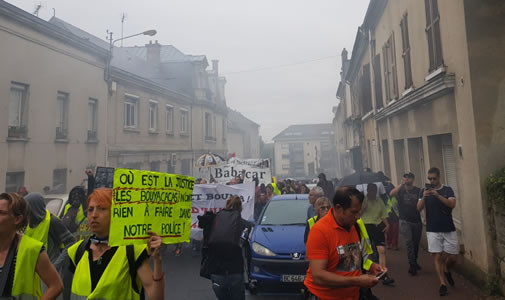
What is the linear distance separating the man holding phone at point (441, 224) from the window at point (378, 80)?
840 centimetres

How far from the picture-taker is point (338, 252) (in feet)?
9.75

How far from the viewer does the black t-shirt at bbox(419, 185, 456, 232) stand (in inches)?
231

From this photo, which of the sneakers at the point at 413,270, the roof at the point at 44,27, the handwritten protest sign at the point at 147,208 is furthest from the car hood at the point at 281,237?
the roof at the point at 44,27

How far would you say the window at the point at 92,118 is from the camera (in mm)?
16969

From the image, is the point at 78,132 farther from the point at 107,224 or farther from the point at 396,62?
the point at 107,224

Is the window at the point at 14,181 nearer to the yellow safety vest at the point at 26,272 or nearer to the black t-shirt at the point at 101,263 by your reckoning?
the yellow safety vest at the point at 26,272

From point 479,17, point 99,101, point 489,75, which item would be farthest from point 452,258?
point 99,101

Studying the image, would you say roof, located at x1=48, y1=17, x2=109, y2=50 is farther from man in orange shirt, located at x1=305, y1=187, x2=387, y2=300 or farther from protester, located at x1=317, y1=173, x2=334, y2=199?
man in orange shirt, located at x1=305, y1=187, x2=387, y2=300

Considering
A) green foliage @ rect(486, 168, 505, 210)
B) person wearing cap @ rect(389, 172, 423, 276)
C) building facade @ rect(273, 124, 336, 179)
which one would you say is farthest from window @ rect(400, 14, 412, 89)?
building facade @ rect(273, 124, 336, 179)

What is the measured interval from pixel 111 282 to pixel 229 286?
89.8 inches

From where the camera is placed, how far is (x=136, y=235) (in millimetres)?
2566

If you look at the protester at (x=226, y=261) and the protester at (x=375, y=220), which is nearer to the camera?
the protester at (x=226, y=261)

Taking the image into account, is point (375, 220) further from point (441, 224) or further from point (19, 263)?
point (19, 263)

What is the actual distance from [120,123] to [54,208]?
40.5 ft
